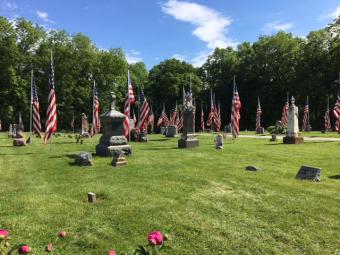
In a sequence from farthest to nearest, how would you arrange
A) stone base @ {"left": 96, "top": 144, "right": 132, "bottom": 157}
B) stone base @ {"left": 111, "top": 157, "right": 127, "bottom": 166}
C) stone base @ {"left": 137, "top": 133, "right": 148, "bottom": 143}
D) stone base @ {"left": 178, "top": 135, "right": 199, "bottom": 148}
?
stone base @ {"left": 137, "top": 133, "right": 148, "bottom": 143} < stone base @ {"left": 178, "top": 135, "right": 199, "bottom": 148} < stone base @ {"left": 96, "top": 144, "right": 132, "bottom": 157} < stone base @ {"left": 111, "top": 157, "right": 127, "bottom": 166}

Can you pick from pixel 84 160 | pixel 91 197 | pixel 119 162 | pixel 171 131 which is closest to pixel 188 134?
pixel 119 162

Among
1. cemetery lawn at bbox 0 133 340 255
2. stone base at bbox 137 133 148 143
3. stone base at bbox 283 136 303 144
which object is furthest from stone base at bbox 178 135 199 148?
cemetery lawn at bbox 0 133 340 255

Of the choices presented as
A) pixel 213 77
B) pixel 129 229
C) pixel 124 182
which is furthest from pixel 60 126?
pixel 129 229

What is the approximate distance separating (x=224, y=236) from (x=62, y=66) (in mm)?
55784

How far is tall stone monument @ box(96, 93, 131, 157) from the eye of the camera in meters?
15.8

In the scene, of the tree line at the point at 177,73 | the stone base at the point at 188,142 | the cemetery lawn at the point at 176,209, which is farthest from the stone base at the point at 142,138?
the tree line at the point at 177,73

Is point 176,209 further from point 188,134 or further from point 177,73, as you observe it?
point 177,73

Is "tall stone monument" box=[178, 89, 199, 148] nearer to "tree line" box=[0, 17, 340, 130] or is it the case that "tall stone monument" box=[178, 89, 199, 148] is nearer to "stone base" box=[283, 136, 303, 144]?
"stone base" box=[283, 136, 303, 144]

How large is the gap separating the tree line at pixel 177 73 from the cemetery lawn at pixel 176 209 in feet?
147

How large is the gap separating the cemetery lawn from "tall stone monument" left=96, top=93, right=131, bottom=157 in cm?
323

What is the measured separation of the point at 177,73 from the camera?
70.4m

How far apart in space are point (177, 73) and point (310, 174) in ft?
200

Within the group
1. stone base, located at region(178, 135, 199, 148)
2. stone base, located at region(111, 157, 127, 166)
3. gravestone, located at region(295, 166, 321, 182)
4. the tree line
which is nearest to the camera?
gravestone, located at region(295, 166, 321, 182)

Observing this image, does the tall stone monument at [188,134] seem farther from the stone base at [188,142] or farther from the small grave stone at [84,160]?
the small grave stone at [84,160]
